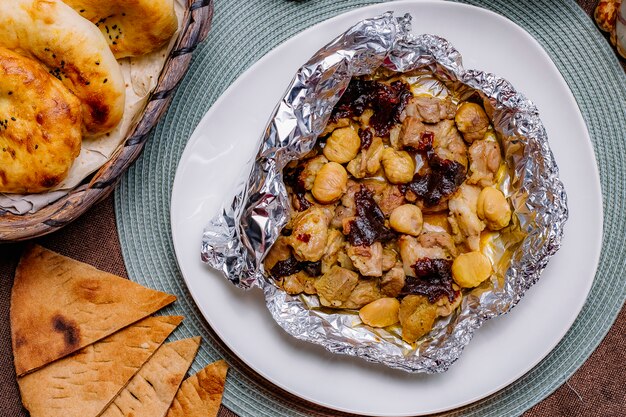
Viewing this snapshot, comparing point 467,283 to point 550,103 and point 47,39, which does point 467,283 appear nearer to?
point 550,103

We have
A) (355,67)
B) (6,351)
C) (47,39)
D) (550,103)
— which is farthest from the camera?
(6,351)

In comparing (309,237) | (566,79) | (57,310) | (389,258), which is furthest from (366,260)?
(57,310)

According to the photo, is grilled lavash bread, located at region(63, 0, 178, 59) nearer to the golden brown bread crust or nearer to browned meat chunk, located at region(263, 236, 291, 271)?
the golden brown bread crust

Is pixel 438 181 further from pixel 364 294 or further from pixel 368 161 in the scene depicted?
→ pixel 364 294

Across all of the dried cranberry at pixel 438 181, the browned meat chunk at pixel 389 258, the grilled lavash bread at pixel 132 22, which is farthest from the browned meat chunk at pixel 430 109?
the grilled lavash bread at pixel 132 22

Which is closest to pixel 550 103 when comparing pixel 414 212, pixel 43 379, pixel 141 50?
pixel 414 212
